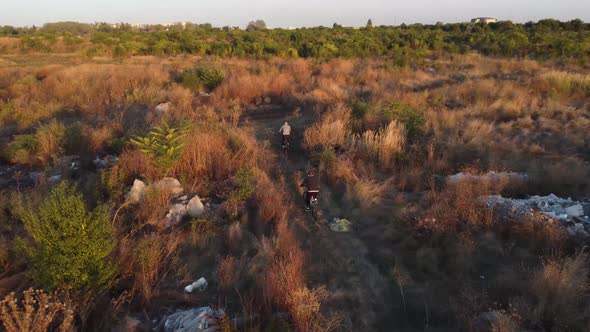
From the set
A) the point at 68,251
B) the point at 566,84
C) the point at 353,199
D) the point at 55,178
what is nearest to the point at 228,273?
the point at 68,251

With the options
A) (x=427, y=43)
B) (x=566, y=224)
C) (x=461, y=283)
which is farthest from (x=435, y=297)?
(x=427, y=43)

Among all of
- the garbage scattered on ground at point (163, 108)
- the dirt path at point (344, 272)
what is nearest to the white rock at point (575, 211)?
the dirt path at point (344, 272)

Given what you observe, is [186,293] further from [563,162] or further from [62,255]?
[563,162]

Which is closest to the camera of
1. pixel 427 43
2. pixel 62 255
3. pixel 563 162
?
pixel 62 255

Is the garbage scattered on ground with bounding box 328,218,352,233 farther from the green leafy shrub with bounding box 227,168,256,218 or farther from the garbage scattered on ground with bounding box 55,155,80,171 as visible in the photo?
the garbage scattered on ground with bounding box 55,155,80,171

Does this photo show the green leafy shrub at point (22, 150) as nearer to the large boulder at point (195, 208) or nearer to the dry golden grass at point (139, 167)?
the dry golden grass at point (139, 167)

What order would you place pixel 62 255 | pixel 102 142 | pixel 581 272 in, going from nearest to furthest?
1. pixel 62 255
2. pixel 581 272
3. pixel 102 142

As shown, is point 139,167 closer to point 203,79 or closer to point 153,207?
point 153,207
